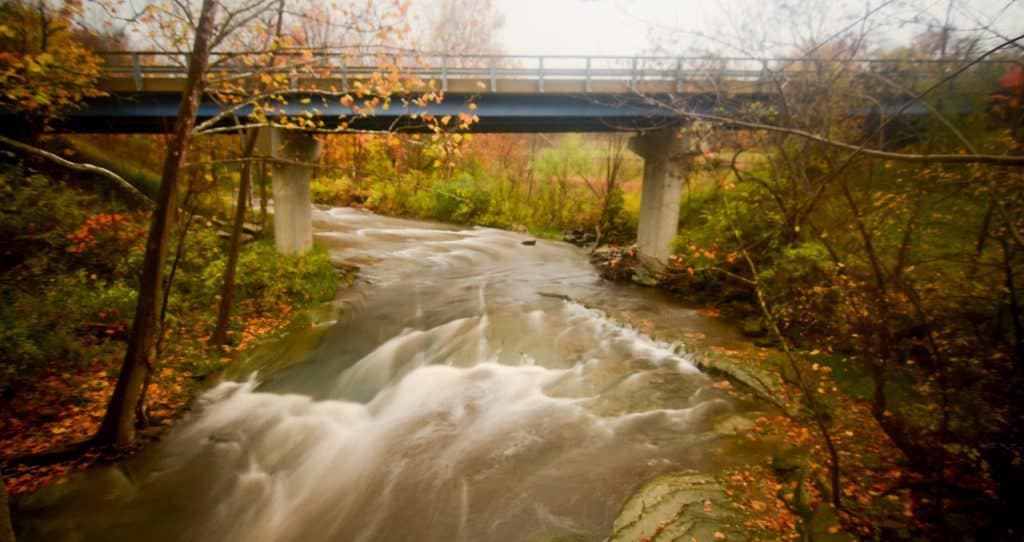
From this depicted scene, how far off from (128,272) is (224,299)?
242 cm

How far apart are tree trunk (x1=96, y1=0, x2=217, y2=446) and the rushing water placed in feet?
2.26

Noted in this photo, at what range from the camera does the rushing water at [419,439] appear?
5.43 meters

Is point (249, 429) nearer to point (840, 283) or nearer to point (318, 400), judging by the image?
point (318, 400)

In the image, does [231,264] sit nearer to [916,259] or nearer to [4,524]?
[4,524]

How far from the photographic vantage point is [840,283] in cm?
789

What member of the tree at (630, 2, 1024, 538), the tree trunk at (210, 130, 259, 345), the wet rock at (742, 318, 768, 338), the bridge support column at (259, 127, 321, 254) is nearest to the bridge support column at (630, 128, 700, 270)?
the tree at (630, 2, 1024, 538)

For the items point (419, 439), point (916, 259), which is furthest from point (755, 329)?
point (419, 439)

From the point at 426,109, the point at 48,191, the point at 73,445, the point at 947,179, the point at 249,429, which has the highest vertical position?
the point at 426,109

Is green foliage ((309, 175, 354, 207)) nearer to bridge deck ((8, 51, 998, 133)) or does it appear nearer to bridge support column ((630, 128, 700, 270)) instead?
bridge deck ((8, 51, 998, 133))

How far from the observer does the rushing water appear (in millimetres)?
5434

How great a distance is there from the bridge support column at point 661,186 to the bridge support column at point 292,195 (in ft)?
38.3

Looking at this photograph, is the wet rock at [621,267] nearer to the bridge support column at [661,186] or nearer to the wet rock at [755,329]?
the bridge support column at [661,186]

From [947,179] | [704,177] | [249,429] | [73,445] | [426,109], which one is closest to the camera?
[73,445]

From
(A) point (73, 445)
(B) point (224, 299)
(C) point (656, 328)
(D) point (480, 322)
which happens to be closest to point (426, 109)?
(D) point (480, 322)
